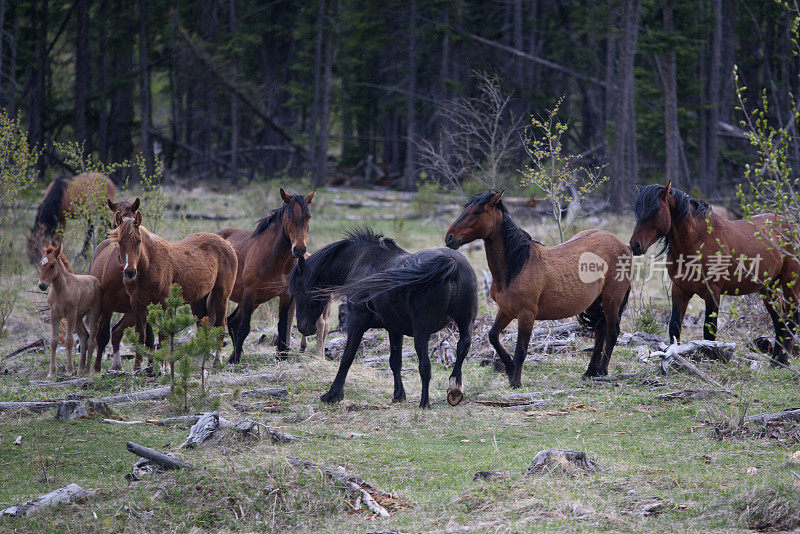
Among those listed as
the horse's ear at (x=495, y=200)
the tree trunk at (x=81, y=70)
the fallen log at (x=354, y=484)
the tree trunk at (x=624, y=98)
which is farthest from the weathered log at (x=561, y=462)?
the tree trunk at (x=81, y=70)

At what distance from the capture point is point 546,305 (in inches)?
366

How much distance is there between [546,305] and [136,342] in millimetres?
4512

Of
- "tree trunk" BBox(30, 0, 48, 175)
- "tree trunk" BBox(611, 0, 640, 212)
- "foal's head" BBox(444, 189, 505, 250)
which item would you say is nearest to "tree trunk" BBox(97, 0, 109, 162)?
"tree trunk" BBox(30, 0, 48, 175)

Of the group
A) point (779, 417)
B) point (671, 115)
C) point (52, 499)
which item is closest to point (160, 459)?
point (52, 499)

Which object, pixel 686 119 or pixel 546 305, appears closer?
pixel 546 305

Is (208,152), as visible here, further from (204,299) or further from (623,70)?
(204,299)

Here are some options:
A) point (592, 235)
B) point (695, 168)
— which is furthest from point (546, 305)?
point (695, 168)

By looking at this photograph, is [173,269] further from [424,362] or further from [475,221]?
[475,221]

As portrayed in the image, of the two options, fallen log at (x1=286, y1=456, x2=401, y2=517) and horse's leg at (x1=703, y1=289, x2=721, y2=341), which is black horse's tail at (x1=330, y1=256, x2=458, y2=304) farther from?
horse's leg at (x1=703, y1=289, x2=721, y2=341)

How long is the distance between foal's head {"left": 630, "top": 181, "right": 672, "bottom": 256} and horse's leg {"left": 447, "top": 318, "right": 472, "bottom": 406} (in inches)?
95.5

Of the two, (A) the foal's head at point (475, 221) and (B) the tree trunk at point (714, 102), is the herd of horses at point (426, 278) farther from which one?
(B) the tree trunk at point (714, 102)

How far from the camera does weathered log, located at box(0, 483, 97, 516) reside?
5.23 meters

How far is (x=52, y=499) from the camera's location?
534 cm

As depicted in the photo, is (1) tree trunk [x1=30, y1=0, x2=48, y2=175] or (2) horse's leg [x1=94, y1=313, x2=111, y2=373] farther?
(1) tree trunk [x1=30, y1=0, x2=48, y2=175]
